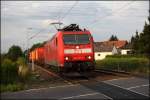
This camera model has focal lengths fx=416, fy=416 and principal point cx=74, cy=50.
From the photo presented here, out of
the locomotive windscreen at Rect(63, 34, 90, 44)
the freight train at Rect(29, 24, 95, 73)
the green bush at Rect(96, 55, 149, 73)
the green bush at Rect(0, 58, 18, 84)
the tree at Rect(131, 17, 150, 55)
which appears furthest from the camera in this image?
the tree at Rect(131, 17, 150, 55)

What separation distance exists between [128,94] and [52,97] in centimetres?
302

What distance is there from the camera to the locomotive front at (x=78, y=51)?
27.1 m

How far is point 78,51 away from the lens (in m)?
27.4

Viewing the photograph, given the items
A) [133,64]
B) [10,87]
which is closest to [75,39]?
[10,87]

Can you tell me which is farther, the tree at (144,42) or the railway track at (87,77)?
the tree at (144,42)

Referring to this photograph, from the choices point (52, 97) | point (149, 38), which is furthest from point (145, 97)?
point (149, 38)

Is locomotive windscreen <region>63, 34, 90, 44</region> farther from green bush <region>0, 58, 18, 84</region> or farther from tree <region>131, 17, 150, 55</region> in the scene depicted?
tree <region>131, 17, 150, 55</region>

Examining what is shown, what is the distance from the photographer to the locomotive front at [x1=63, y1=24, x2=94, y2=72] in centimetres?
2714

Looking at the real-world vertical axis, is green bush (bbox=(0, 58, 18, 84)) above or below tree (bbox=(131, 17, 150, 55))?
below

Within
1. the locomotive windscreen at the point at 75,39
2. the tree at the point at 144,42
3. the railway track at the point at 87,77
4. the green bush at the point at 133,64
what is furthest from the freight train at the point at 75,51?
the tree at the point at 144,42

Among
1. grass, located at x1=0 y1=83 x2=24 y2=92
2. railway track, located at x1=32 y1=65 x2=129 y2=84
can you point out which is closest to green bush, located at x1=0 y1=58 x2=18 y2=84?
grass, located at x1=0 y1=83 x2=24 y2=92

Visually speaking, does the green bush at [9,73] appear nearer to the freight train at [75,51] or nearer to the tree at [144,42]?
the freight train at [75,51]

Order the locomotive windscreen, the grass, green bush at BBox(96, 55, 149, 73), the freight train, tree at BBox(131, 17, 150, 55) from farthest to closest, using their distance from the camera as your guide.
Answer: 1. tree at BBox(131, 17, 150, 55)
2. green bush at BBox(96, 55, 149, 73)
3. the locomotive windscreen
4. the freight train
5. the grass

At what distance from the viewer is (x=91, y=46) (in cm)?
2784
